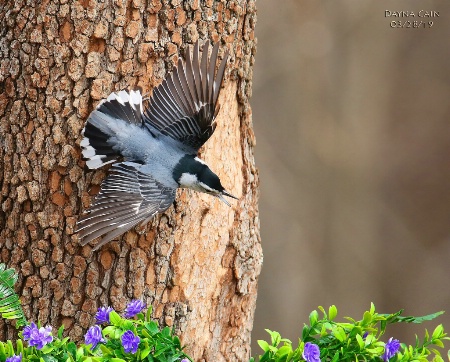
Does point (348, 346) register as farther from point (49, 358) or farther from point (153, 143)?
point (153, 143)

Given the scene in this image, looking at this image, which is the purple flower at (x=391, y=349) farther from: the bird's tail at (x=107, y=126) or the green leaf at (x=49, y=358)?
the bird's tail at (x=107, y=126)

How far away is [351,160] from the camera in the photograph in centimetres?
504

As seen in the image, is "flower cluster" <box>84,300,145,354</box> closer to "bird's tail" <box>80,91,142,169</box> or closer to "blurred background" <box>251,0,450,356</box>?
"bird's tail" <box>80,91,142,169</box>

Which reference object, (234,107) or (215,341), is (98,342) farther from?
(234,107)

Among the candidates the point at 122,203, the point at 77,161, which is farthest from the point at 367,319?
the point at 77,161

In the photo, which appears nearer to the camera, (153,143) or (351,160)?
(153,143)

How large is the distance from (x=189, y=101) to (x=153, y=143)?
0.55 feet

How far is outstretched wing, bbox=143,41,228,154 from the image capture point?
2467 mm

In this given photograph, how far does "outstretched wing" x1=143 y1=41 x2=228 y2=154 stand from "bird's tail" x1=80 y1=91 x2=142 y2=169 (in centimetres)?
7

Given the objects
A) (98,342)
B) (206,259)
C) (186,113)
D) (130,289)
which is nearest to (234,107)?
(186,113)

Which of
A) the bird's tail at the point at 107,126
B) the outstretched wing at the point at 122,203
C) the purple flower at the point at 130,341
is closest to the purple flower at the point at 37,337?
the purple flower at the point at 130,341

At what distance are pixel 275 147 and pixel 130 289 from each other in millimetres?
2594

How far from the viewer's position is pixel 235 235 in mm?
2752

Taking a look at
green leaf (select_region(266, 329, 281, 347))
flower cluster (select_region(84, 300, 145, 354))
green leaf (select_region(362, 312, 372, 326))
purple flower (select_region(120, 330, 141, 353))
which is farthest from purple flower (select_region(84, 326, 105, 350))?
green leaf (select_region(362, 312, 372, 326))
